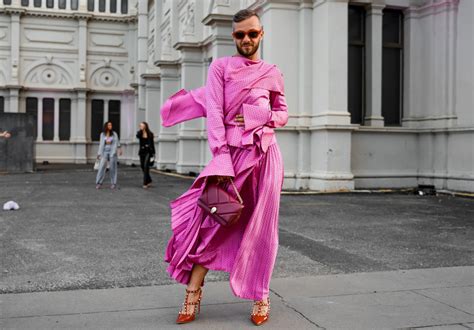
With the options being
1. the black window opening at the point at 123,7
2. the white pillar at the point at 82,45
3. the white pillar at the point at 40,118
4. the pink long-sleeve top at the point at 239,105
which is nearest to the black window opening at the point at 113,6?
the black window opening at the point at 123,7

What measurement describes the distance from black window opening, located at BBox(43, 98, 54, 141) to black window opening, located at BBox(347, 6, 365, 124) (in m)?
26.4

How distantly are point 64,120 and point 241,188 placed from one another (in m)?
35.5

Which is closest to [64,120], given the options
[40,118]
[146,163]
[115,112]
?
[40,118]

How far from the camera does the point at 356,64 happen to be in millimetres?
15492

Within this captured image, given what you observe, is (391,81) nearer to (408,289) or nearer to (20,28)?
(408,289)

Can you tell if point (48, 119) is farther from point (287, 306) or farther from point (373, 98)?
point (287, 306)

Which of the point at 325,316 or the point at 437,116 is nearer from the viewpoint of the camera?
the point at 325,316

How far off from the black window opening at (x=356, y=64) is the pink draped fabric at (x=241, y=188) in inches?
470

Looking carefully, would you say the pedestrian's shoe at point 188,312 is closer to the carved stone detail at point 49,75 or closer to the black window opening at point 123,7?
the carved stone detail at point 49,75

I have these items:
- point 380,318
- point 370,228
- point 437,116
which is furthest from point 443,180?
Result: point 380,318

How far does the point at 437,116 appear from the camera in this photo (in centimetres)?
1488

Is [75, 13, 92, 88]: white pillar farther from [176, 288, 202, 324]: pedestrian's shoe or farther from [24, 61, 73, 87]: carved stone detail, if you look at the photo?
[176, 288, 202, 324]: pedestrian's shoe

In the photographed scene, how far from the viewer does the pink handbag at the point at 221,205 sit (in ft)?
11.8

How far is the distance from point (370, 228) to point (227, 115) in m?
5.03
